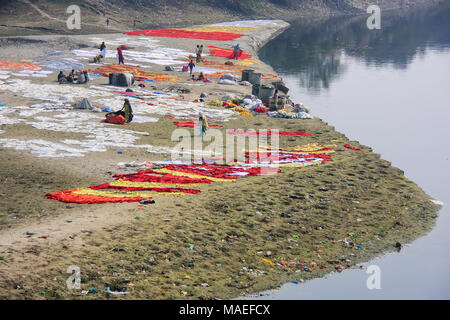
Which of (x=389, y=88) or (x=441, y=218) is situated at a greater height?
(x=389, y=88)

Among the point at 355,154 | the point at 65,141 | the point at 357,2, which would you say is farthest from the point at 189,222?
the point at 357,2

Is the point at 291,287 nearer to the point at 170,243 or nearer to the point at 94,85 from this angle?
the point at 170,243

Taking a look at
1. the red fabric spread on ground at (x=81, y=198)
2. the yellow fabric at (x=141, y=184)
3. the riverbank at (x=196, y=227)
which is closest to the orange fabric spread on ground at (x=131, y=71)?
the riverbank at (x=196, y=227)

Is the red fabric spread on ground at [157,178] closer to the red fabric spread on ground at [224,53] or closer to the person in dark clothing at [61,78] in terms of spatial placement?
the person in dark clothing at [61,78]

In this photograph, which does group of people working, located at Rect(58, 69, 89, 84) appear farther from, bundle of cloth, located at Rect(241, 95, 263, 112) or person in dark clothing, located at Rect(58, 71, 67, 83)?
bundle of cloth, located at Rect(241, 95, 263, 112)

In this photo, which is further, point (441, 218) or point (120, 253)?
point (441, 218)

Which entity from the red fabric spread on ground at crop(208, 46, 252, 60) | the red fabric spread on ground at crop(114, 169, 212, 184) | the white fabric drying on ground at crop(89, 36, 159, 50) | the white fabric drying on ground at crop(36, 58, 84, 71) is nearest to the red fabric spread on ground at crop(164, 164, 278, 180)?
the red fabric spread on ground at crop(114, 169, 212, 184)
